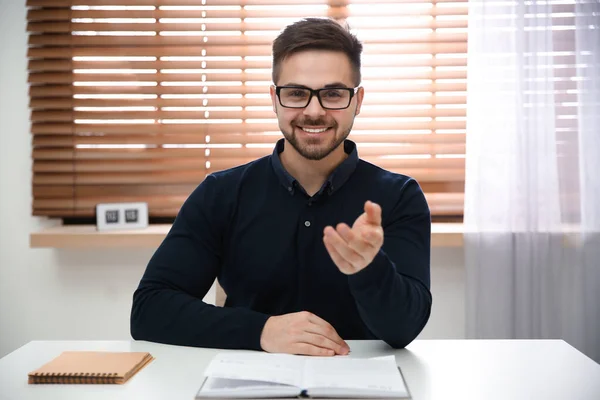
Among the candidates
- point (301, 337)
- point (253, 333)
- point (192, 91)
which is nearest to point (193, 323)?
point (253, 333)

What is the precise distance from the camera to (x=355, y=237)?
3.74 feet

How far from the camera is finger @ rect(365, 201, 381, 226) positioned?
3.66 ft

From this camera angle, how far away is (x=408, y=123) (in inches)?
111

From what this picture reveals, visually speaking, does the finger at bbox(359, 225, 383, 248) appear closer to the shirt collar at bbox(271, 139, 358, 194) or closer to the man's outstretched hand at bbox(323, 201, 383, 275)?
the man's outstretched hand at bbox(323, 201, 383, 275)

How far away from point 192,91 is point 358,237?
1.83m

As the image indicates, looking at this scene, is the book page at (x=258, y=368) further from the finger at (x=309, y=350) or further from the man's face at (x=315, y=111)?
the man's face at (x=315, y=111)

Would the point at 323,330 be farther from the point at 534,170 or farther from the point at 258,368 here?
the point at 534,170

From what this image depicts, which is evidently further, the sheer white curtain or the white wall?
the white wall

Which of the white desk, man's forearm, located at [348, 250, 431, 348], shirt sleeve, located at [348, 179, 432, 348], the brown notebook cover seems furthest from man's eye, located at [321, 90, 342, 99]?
the brown notebook cover

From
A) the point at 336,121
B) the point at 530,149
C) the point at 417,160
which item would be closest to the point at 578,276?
the point at 530,149

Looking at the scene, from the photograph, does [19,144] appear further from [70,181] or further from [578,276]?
[578,276]

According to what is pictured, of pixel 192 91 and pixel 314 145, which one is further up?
pixel 192 91

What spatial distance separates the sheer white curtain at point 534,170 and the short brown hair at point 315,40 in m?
1.12

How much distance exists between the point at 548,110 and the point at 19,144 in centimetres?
218
